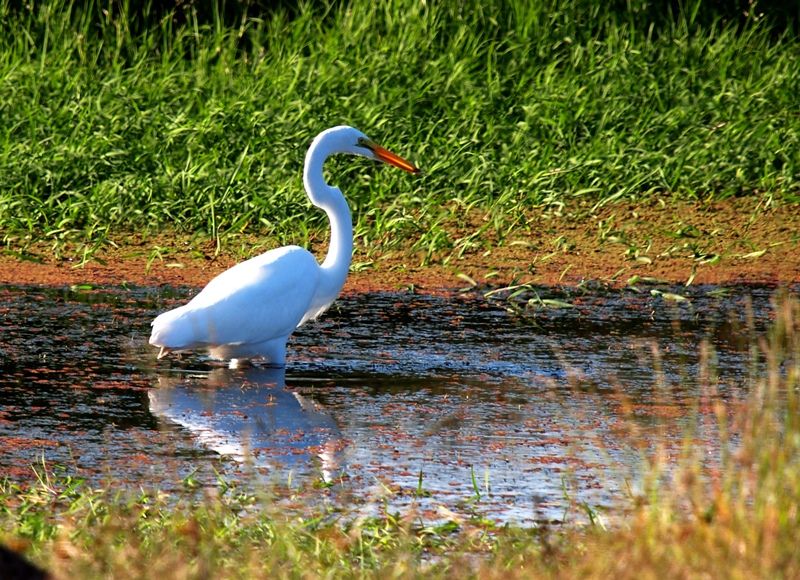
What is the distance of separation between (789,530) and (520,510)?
4.54 ft

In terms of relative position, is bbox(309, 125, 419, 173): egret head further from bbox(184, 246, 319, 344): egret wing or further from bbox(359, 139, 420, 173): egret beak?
bbox(184, 246, 319, 344): egret wing

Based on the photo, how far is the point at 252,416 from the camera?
242 inches

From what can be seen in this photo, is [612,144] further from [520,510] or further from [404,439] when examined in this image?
[520,510]

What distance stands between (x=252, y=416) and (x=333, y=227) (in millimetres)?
1613

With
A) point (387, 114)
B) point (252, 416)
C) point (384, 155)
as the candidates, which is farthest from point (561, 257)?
point (252, 416)

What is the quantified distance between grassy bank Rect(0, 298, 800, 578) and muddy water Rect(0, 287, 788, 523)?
0.19 m

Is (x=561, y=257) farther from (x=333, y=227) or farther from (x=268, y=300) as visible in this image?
(x=268, y=300)

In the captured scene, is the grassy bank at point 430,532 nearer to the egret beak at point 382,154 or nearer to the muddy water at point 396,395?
the muddy water at point 396,395

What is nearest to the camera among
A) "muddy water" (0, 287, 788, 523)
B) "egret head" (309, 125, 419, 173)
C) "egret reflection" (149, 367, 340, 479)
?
"muddy water" (0, 287, 788, 523)

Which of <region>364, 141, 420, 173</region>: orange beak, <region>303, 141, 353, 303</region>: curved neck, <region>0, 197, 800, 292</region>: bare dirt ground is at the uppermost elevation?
<region>364, 141, 420, 173</region>: orange beak

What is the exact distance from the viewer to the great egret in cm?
671

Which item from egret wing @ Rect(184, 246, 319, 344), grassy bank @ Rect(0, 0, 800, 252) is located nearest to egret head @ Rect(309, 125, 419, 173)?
egret wing @ Rect(184, 246, 319, 344)

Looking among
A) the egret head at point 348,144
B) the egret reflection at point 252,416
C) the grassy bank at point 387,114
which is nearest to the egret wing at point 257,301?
the egret reflection at point 252,416

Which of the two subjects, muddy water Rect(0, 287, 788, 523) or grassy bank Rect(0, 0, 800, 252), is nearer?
muddy water Rect(0, 287, 788, 523)
